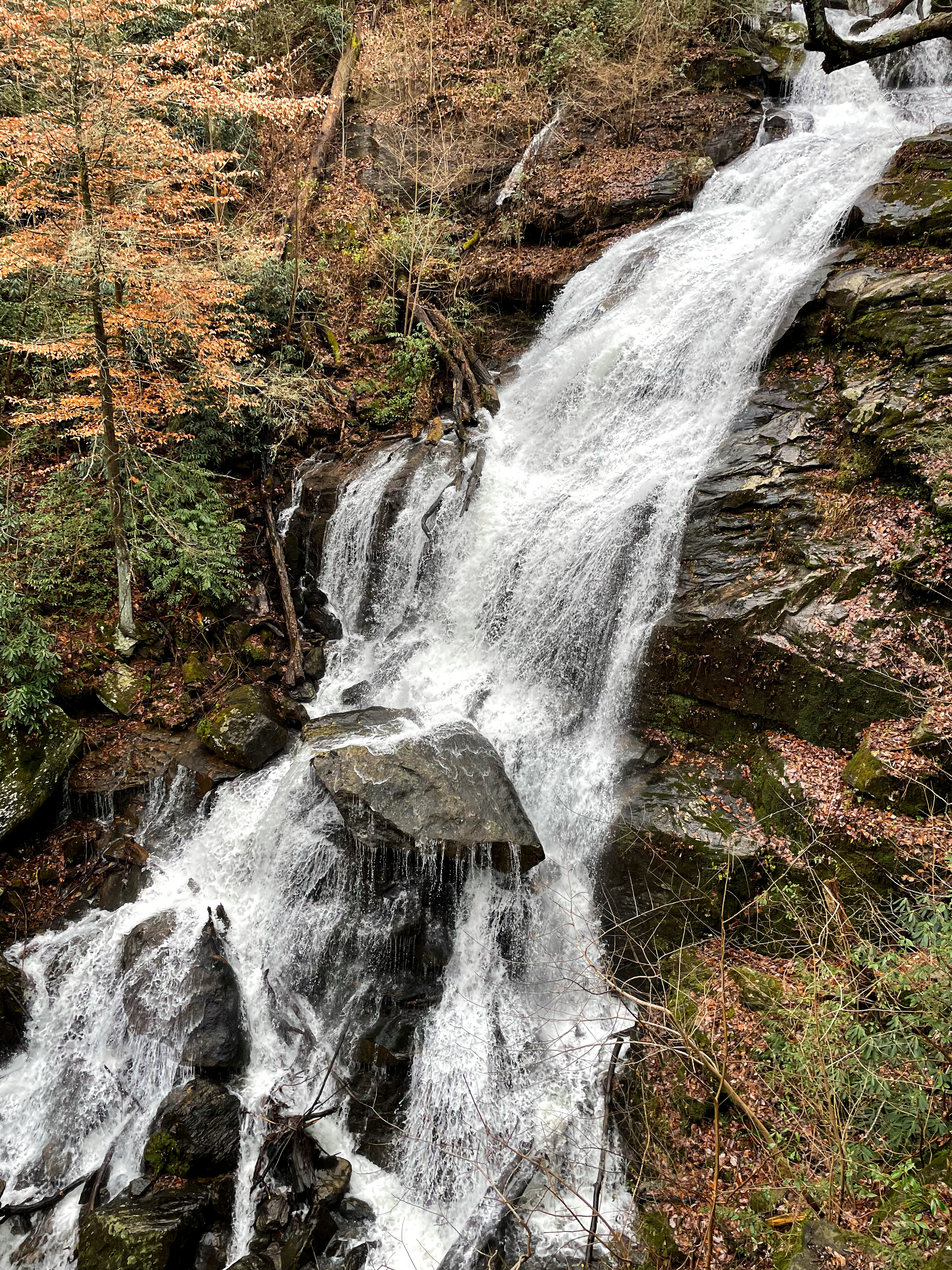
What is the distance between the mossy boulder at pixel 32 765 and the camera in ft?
26.4

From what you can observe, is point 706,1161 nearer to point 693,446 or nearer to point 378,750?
point 378,750

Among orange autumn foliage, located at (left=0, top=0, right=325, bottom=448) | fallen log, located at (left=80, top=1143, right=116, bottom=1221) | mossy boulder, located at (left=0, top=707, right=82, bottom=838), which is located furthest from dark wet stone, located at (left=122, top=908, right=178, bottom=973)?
orange autumn foliage, located at (left=0, top=0, right=325, bottom=448)

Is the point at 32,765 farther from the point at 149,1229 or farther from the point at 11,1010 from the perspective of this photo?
the point at 149,1229

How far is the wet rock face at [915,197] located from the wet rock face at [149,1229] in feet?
46.7

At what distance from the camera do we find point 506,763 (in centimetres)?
879

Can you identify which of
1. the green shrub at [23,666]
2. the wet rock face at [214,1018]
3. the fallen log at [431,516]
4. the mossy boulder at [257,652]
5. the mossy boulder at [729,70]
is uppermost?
the mossy boulder at [729,70]

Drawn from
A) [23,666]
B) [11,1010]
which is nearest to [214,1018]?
[11,1010]

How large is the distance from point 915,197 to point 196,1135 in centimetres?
1499

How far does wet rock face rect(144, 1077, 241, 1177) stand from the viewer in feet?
20.1

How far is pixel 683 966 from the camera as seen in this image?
685 centimetres

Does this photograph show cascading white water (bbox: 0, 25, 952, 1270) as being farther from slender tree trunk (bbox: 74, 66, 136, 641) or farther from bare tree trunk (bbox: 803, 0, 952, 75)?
bare tree trunk (bbox: 803, 0, 952, 75)

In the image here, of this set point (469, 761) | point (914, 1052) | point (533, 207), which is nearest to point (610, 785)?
point (469, 761)

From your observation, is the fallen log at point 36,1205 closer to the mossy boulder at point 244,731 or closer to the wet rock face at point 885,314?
the mossy boulder at point 244,731

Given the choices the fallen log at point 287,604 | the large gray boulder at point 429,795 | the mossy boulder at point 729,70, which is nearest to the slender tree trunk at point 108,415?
the fallen log at point 287,604
